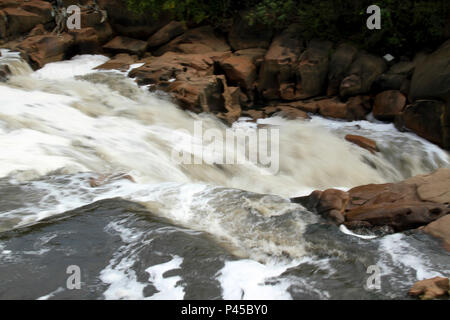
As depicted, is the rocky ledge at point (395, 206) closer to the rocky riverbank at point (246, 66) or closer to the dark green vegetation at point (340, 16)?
the rocky riverbank at point (246, 66)

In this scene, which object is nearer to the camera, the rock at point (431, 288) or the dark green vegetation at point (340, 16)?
the rock at point (431, 288)

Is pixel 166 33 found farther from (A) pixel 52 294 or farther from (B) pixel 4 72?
(A) pixel 52 294

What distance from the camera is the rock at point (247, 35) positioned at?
36.1 ft

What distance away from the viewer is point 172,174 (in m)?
5.56

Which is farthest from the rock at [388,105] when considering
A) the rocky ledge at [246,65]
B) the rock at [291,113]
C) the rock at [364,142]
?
the rock at [291,113]

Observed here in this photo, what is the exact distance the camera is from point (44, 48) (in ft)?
34.6

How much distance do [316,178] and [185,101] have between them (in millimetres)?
3127

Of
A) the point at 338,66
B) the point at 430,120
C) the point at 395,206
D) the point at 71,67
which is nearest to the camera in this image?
the point at 395,206

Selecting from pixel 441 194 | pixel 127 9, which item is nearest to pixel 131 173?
pixel 441 194

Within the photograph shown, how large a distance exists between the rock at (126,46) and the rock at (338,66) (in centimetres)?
506

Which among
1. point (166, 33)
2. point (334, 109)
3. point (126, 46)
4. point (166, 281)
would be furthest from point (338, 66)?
point (166, 281)

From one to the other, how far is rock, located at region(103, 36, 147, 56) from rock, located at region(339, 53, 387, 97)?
544cm

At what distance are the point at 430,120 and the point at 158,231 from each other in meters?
6.84

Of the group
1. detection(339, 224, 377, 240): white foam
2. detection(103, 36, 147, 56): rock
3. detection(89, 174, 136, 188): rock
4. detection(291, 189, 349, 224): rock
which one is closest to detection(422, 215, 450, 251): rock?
detection(339, 224, 377, 240): white foam
